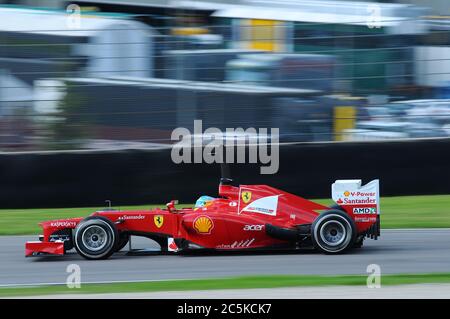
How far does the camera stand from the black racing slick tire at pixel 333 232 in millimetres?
8148

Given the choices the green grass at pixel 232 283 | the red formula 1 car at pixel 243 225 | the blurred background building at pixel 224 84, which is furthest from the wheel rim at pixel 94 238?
the blurred background building at pixel 224 84

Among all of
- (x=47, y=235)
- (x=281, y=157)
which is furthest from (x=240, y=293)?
(x=281, y=157)

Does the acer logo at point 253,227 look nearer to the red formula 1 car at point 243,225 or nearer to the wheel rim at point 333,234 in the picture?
the red formula 1 car at point 243,225

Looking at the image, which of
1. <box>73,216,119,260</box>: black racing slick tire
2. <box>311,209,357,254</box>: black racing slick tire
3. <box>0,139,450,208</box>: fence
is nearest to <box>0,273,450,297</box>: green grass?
<box>311,209,357,254</box>: black racing slick tire

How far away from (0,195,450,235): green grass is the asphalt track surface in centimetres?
136

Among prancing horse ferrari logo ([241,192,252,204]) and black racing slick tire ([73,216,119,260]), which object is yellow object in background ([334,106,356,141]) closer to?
prancing horse ferrari logo ([241,192,252,204])

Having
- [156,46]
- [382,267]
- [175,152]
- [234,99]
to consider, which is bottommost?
[382,267]

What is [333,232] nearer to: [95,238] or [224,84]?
[95,238]

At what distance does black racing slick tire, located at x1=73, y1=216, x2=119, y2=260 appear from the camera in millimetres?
8297

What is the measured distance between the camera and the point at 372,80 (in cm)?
1216

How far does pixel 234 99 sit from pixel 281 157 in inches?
42.4
